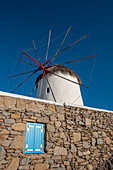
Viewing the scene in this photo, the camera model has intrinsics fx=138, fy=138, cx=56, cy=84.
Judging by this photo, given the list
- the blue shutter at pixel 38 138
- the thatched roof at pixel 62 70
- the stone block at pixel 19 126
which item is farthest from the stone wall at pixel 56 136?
the thatched roof at pixel 62 70

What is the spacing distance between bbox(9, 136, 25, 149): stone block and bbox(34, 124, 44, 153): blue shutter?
515 millimetres

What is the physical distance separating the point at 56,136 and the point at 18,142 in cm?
147

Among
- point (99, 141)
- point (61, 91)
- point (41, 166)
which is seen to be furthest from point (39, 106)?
point (61, 91)

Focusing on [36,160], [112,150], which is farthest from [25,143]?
[112,150]

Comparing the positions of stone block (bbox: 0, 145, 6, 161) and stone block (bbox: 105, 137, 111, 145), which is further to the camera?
stone block (bbox: 105, 137, 111, 145)

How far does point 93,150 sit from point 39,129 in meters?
2.61

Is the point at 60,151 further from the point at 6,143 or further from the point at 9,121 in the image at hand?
the point at 9,121

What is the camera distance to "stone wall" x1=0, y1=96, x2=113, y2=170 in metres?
4.54

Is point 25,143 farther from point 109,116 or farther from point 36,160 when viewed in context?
point 109,116

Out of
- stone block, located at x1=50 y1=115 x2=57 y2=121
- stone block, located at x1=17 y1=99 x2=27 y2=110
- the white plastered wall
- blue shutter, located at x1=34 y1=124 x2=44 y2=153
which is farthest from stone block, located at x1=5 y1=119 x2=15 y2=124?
the white plastered wall

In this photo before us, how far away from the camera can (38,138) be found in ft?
16.8

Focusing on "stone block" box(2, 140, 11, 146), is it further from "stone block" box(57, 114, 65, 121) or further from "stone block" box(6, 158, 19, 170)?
"stone block" box(57, 114, 65, 121)

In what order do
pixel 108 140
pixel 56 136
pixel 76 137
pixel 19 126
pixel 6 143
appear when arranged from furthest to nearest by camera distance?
1. pixel 108 140
2. pixel 76 137
3. pixel 56 136
4. pixel 19 126
5. pixel 6 143

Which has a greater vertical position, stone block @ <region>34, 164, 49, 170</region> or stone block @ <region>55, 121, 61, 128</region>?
stone block @ <region>55, 121, 61, 128</region>
